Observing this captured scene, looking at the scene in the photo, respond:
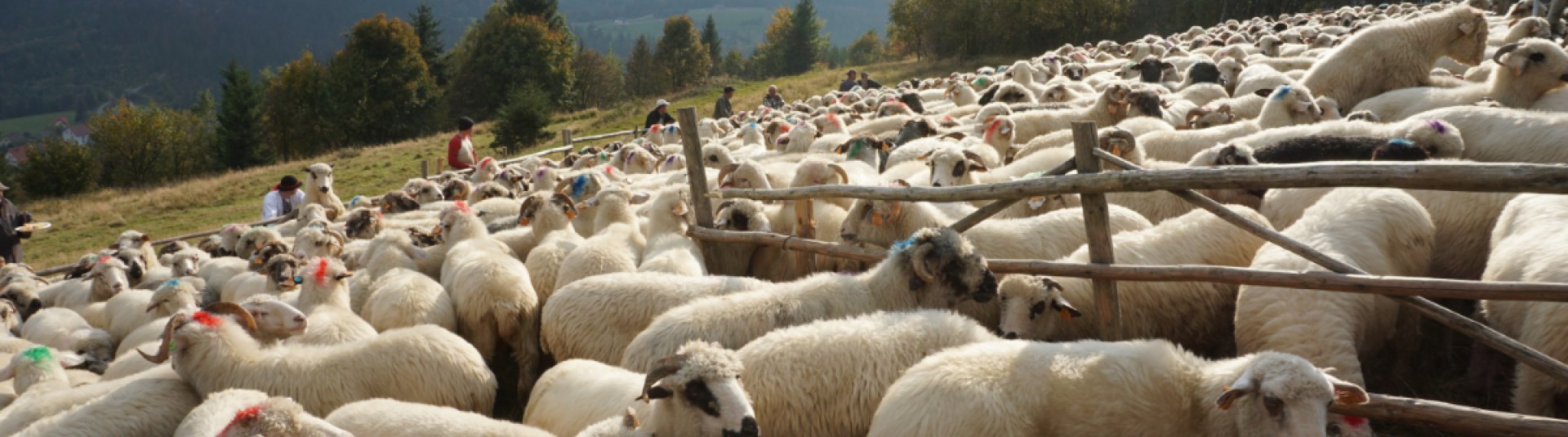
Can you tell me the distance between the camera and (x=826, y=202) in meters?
8.55

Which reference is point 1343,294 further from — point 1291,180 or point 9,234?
point 9,234

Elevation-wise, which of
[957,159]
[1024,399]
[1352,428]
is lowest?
[1352,428]

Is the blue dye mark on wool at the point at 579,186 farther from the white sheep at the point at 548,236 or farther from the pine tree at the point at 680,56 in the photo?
the pine tree at the point at 680,56

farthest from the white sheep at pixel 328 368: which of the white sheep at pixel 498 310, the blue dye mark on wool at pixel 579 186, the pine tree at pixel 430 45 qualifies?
the pine tree at pixel 430 45

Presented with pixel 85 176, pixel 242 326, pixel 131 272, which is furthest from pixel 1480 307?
pixel 85 176

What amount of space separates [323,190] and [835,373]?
41.1 ft

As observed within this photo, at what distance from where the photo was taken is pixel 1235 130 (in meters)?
9.05

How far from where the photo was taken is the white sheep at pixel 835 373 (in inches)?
179

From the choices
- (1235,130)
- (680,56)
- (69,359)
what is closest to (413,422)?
(69,359)

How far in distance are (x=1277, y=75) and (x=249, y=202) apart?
25386 millimetres

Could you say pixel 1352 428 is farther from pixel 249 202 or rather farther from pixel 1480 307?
pixel 249 202

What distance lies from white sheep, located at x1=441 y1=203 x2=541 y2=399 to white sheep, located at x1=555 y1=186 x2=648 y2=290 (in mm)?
389

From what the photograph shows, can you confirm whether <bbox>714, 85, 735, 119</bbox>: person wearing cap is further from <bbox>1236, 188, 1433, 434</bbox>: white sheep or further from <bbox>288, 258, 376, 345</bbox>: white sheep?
<bbox>1236, 188, 1433, 434</bbox>: white sheep

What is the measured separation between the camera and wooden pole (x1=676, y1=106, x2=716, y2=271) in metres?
8.16
